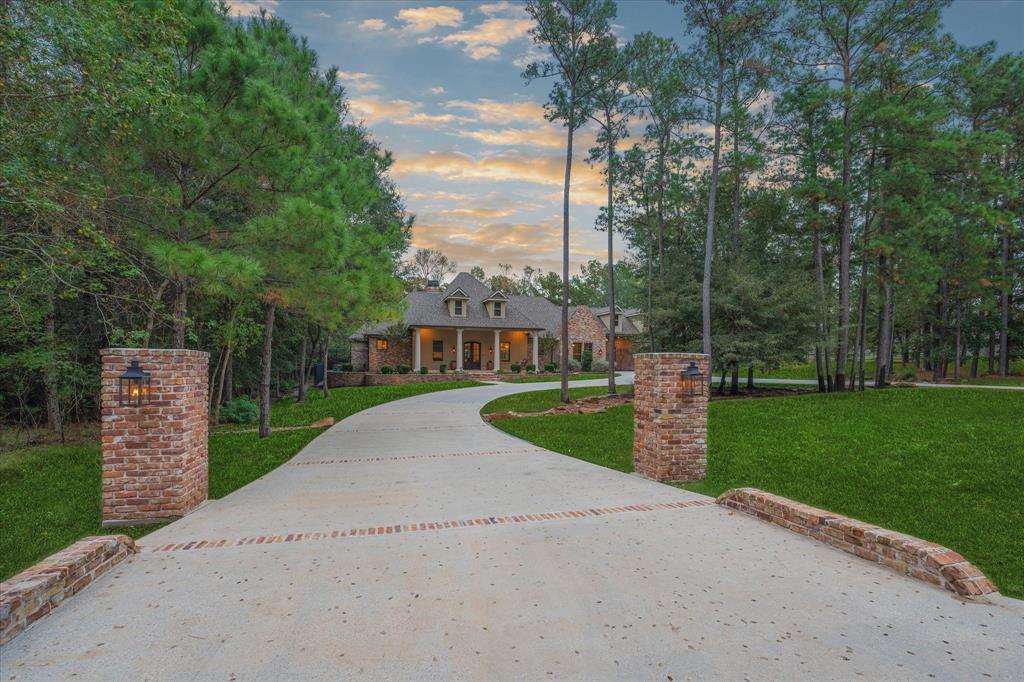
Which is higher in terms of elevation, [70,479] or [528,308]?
[528,308]

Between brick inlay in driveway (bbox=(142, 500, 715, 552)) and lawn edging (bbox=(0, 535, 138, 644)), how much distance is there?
39 cm

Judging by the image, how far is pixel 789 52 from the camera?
51.2 feet

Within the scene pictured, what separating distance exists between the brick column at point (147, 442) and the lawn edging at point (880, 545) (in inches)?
227

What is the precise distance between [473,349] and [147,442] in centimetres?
2522

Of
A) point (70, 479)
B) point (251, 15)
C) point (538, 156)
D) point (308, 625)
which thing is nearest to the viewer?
point (308, 625)

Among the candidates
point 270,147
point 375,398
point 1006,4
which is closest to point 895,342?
point 1006,4

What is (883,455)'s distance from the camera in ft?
25.7

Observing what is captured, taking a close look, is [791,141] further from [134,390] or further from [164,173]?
[134,390]

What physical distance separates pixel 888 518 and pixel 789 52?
53.6 ft

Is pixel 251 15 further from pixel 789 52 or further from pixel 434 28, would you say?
pixel 789 52

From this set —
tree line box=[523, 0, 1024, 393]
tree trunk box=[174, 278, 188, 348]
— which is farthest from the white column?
tree trunk box=[174, 278, 188, 348]

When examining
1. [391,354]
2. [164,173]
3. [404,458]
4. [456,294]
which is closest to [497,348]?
[456,294]

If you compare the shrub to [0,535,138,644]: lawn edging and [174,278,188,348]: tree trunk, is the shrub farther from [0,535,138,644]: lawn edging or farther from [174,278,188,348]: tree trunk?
[0,535,138,644]: lawn edging

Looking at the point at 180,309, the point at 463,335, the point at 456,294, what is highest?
the point at 456,294
